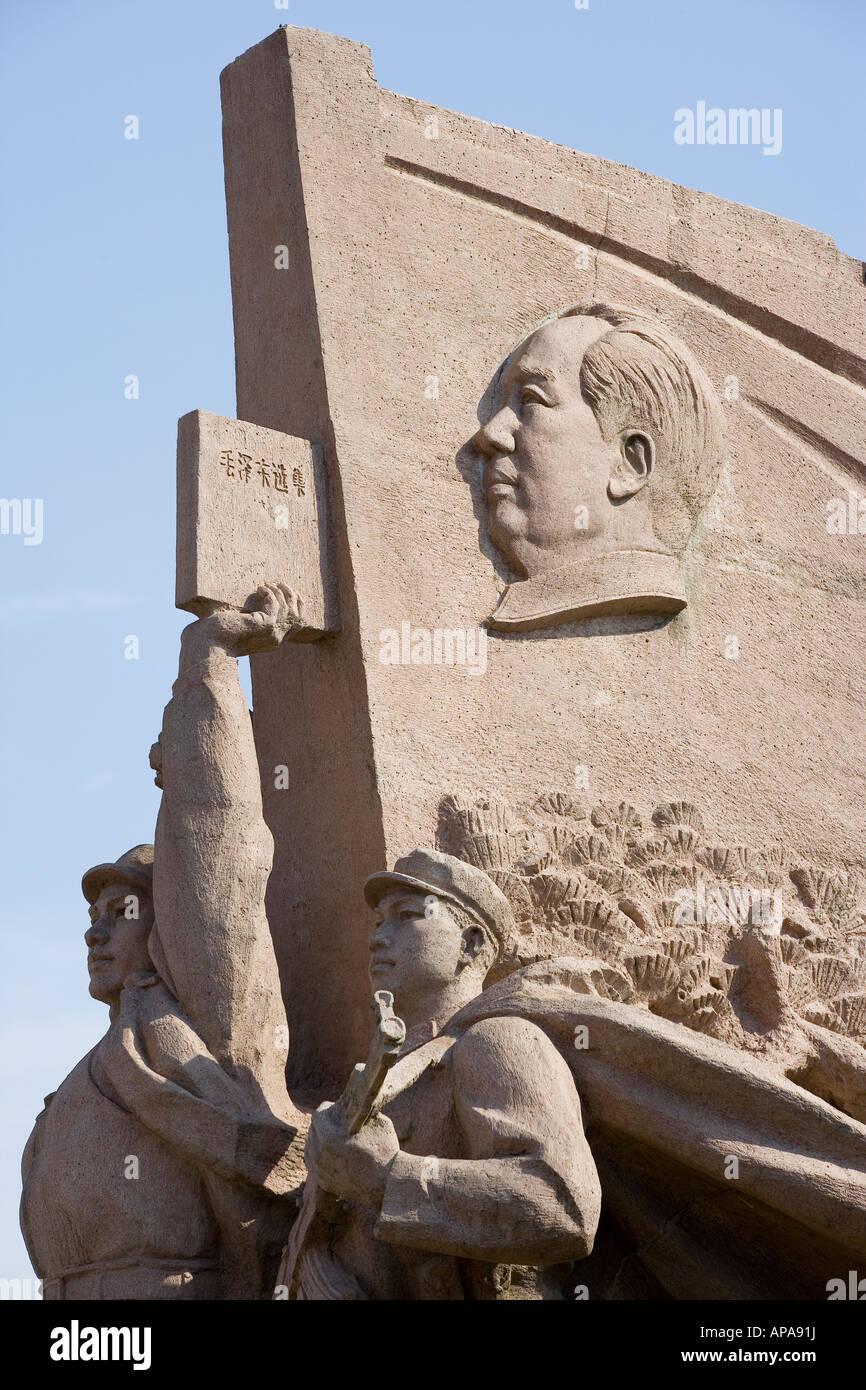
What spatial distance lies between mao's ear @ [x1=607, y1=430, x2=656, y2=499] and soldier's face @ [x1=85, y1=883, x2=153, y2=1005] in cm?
200

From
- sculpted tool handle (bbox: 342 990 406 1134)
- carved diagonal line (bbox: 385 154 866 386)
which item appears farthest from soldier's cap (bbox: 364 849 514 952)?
carved diagonal line (bbox: 385 154 866 386)

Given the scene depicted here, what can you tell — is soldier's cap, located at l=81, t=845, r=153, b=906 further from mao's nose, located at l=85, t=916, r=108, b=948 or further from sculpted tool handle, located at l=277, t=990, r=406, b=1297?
sculpted tool handle, located at l=277, t=990, r=406, b=1297

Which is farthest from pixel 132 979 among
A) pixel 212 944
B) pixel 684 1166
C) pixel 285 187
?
pixel 285 187

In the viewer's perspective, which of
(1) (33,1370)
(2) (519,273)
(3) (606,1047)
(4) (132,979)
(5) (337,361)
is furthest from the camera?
(2) (519,273)

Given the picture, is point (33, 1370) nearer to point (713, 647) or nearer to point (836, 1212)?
point (836, 1212)

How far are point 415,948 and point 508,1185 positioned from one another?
0.81 meters

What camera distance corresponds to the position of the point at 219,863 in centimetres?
577

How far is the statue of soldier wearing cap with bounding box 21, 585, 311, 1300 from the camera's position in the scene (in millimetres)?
5531

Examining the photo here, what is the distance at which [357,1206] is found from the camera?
17.4ft

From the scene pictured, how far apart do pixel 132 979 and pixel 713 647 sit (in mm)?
2188

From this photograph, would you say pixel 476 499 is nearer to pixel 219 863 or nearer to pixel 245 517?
pixel 245 517

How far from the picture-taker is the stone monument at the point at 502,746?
536 centimetres

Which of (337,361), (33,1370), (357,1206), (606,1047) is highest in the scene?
(337,361)

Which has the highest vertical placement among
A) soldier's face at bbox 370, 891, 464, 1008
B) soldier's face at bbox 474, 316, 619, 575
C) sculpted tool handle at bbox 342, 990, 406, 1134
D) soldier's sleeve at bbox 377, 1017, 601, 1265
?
soldier's face at bbox 474, 316, 619, 575
